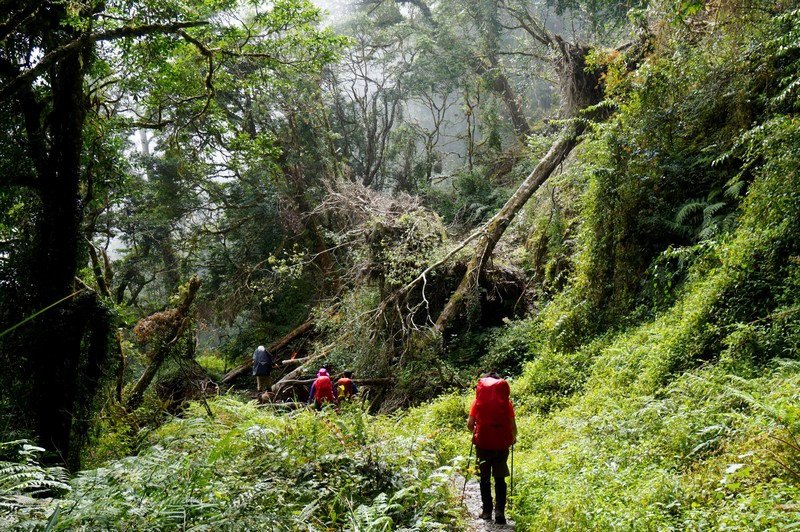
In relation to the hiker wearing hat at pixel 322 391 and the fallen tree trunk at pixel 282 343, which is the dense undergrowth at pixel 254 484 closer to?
the hiker wearing hat at pixel 322 391

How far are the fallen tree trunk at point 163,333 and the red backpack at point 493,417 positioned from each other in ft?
23.6

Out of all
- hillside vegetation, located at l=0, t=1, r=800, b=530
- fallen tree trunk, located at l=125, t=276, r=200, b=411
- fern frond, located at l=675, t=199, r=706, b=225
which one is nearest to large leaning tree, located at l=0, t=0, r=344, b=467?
hillside vegetation, located at l=0, t=1, r=800, b=530

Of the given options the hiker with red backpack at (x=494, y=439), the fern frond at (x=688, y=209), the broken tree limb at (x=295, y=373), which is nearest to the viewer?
the hiker with red backpack at (x=494, y=439)

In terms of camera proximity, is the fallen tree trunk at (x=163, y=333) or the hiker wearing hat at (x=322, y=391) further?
the fallen tree trunk at (x=163, y=333)

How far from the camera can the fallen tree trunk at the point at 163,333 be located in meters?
10.3

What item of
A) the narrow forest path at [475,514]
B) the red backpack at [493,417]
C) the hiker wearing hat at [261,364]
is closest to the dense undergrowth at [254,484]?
the narrow forest path at [475,514]

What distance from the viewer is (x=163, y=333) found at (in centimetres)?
1061

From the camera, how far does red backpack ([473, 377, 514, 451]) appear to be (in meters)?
5.25

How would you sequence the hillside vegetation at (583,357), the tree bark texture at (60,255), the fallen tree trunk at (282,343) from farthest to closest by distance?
the fallen tree trunk at (282,343), the tree bark texture at (60,255), the hillside vegetation at (583,357)

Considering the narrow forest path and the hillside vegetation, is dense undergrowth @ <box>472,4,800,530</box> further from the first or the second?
the narrow forest path

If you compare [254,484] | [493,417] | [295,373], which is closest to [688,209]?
[493,417]

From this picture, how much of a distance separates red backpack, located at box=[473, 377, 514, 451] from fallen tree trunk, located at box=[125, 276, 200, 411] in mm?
7195

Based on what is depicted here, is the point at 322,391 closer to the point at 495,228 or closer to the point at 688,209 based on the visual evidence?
the point at 495,228

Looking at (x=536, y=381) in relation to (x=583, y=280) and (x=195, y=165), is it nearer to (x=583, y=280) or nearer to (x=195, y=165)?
(x=583, y=280)
